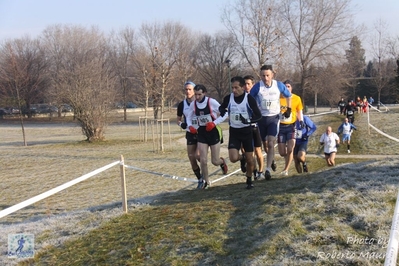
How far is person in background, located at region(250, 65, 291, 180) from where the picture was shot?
8.68 metres

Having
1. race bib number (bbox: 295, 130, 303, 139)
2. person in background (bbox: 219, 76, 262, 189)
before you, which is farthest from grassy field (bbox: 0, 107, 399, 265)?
race bib number (bbox: 295, 130, 303, 139)

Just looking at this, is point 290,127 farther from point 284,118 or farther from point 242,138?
point 242,138

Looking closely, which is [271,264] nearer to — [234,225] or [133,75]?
[234,225]

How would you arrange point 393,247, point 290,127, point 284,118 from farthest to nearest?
point 290,127 → point 284,118 → point 393,247

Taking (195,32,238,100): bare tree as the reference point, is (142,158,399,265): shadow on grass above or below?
below

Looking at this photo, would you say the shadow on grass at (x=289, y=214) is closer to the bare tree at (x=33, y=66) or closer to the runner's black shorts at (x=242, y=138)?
the runner's black shorts at (x=242, y=138)

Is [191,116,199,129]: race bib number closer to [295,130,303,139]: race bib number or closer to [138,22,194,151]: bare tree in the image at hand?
[295,130,303,139]: race bib number

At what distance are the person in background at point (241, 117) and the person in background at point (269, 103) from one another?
780 mm

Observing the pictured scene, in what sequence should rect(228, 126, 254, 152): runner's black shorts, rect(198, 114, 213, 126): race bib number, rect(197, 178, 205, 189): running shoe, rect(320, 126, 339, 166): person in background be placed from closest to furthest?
rect(228, 126, 254, 152): runner's black shorts → rect(198, 114, 213, 126): race bib number → rect(197, 178, 205, 189): running shoe → rect(320, 126, 339, 166): person in background

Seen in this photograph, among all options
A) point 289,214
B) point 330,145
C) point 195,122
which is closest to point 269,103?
point 195,122

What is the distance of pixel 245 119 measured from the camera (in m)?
7.89

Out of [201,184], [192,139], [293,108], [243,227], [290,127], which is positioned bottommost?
[201,184]

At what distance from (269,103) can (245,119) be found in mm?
1084

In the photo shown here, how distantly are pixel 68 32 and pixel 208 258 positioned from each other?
253ft
